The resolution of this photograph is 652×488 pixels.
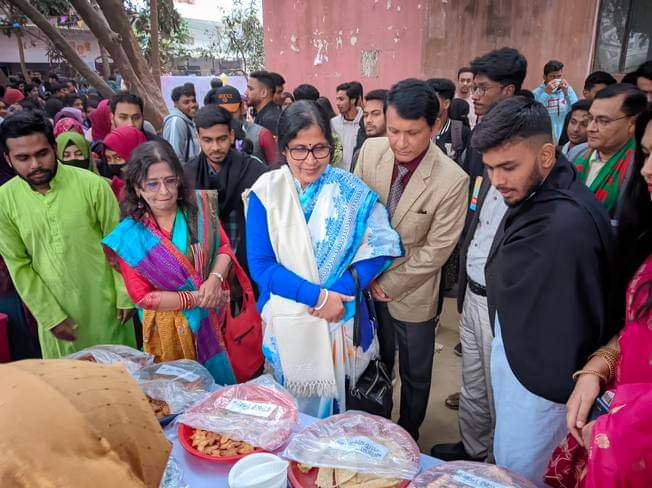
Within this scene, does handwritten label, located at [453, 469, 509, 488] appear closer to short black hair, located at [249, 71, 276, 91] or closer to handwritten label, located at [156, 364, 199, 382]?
handwritten label, located at [156, 364, 199, 382]

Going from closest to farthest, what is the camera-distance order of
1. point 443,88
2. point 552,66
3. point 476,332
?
1. point 476,332
2. point 443,88
3. point 552,66

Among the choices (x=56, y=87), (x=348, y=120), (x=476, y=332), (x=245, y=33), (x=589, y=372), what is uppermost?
(x=245, y=33)

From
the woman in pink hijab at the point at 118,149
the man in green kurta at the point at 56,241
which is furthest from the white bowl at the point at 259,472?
the woman in pink hijab at the point at 118,149

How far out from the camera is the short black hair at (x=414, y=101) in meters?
1.87

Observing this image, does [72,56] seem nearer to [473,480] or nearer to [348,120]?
[348,120]

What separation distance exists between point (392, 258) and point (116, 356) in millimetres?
1195

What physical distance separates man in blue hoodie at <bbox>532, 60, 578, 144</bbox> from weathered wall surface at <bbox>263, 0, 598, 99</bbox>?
373 millimetres

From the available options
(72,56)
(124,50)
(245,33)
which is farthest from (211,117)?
(245,33)

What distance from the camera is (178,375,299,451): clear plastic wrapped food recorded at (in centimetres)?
136

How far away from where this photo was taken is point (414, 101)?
1.87 m

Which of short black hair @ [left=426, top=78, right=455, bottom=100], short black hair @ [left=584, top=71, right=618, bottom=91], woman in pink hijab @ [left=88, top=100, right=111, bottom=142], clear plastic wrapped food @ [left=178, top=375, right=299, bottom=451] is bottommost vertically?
clear plastic wrapped food @ [left=178, top=375, right=299, bottom=451]

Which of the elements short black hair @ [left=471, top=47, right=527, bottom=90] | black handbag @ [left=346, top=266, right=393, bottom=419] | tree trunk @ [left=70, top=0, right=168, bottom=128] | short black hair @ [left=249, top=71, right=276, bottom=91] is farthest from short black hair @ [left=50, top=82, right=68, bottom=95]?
black handbag @ [left=346, top=266, right=393, bottom=419]

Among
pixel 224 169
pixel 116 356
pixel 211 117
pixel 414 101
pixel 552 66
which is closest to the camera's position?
pixel 116 356

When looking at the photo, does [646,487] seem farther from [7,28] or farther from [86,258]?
[7,28]
